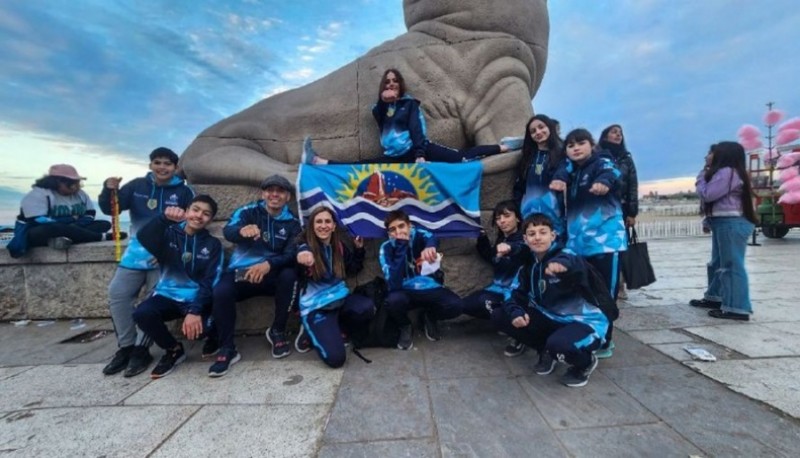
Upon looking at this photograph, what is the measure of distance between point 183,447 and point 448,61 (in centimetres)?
417

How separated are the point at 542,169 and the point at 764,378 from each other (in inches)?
75.1

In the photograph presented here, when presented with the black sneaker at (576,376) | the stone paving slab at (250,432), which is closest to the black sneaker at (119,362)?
→ the stone paving slab at (250,432)

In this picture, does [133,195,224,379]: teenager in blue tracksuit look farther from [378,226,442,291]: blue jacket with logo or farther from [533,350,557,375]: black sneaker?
[533,350,557,375]: black sneaker

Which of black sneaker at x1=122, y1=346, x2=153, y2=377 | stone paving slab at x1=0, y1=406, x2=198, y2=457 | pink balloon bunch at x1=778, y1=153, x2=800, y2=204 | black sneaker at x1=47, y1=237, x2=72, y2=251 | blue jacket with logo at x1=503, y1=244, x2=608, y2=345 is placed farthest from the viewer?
pink balloon bunch at x1=778, y1=153, x2=800, y2=204

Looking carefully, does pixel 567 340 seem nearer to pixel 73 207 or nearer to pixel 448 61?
pixel 448 61

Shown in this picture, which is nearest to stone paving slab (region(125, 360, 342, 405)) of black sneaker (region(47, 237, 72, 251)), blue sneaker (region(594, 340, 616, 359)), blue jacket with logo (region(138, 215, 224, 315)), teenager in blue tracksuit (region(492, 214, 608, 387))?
blue jacket with logo (region(138, 215, 224, 315))

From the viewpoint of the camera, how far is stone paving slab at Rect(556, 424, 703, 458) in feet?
5.56

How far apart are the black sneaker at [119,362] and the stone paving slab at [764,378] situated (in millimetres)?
3896

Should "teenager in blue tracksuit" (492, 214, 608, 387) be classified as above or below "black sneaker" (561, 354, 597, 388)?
above

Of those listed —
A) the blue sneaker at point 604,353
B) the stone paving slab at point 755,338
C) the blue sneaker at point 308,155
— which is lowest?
the stone paving slab at point 755,338

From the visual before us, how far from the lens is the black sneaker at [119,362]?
278 centimetres

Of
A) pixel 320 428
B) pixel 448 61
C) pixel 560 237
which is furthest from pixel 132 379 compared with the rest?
pixel 448 61

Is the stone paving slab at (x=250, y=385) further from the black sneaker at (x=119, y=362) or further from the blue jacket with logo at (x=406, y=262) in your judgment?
the blue jacket with logo at (x=406, y=262)

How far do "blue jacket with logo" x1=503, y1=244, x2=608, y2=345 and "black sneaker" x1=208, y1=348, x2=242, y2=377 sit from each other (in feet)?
6.47
